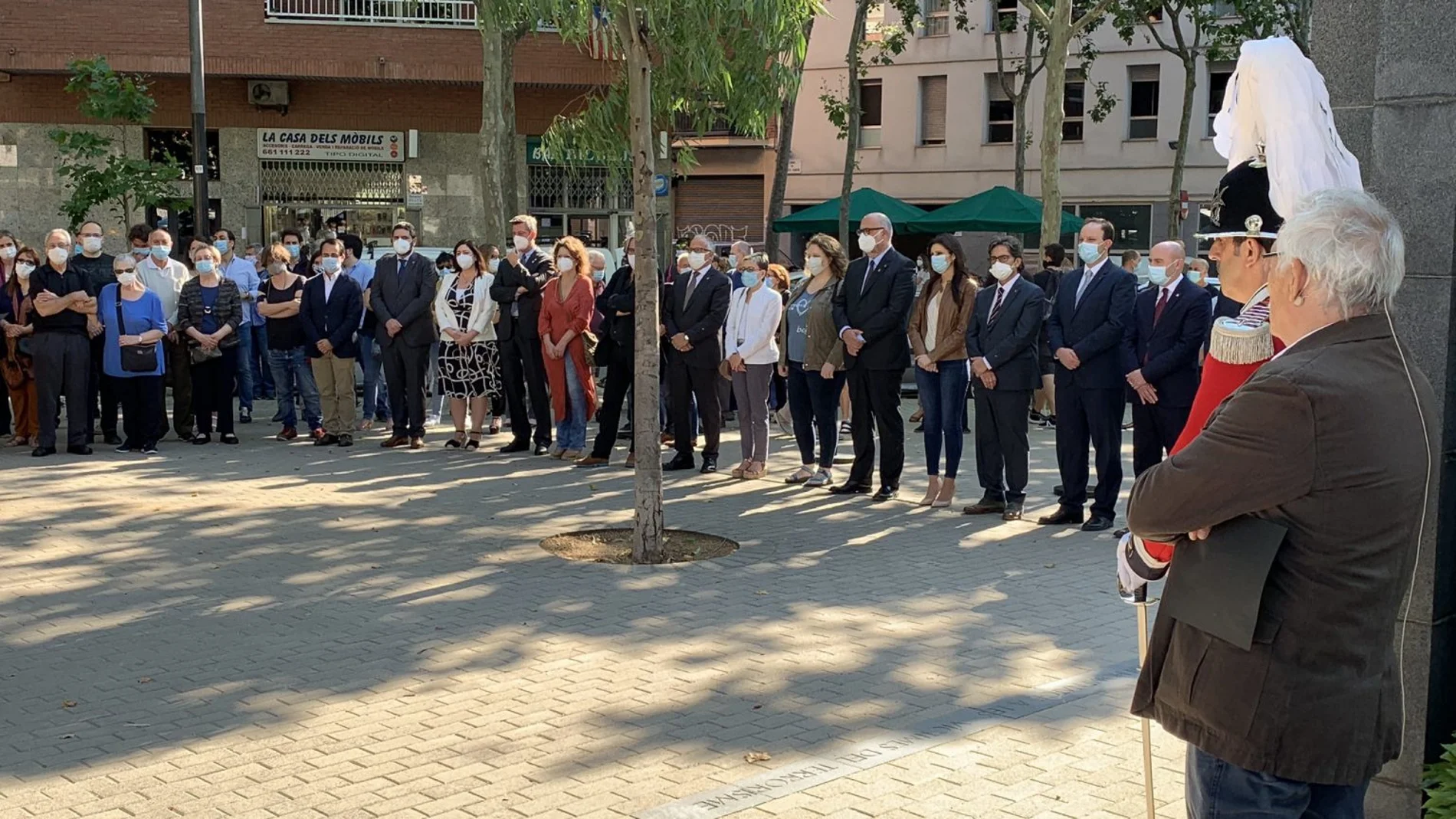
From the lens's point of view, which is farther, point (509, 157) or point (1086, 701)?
point (509, 157)

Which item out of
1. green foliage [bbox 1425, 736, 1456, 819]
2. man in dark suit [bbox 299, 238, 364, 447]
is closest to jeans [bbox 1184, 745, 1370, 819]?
green foliage [bbox 1425, 736, 1456, 819]

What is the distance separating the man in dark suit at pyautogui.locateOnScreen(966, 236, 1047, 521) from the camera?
11539 mm

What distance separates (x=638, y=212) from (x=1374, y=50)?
226 inches

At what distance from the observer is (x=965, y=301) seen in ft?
39.4

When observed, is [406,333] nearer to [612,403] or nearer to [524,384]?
[524,384]

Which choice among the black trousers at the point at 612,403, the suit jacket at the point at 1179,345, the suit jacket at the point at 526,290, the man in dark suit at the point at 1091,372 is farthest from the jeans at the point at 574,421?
the suit jacket at the point at 1179,345

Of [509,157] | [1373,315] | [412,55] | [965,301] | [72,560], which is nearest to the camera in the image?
[1373,315]

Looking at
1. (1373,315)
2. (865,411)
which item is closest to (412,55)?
(865,411)

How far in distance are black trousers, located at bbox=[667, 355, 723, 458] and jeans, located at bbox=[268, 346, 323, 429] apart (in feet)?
13.8

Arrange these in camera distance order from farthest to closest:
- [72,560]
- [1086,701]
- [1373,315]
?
[72,560]
[1086,701]
[1373,315]

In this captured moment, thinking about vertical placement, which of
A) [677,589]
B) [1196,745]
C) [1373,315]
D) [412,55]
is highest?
[412,55]

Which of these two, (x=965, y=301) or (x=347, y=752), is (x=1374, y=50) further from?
(x=965, y=301)

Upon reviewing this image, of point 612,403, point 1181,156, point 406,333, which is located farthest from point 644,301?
point 1181,156

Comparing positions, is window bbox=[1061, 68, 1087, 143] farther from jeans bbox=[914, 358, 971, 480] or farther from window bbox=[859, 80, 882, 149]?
jeans bbox=[914, 358, 971, 480]
